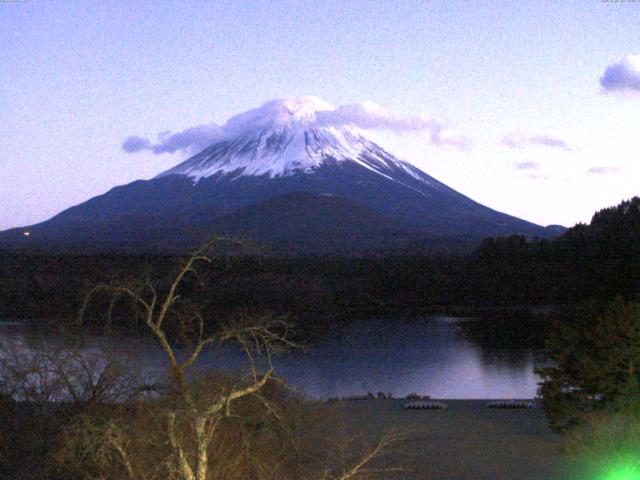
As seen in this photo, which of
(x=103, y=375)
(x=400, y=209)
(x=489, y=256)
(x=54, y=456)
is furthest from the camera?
(x=400, y=209)

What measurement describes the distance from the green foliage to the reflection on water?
4.95 meters

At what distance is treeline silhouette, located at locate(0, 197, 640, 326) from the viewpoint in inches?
1156

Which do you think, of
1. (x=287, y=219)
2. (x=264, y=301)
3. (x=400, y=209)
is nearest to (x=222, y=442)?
(x=264, y=301)

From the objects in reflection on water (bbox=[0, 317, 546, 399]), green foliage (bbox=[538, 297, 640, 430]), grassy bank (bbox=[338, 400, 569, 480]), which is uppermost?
green foliage (bbox=[538, 297, 640, 430])

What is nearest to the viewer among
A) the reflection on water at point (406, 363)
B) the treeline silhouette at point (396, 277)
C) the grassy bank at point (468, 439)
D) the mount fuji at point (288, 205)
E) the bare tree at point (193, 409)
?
the bare tree at point (193, 409)

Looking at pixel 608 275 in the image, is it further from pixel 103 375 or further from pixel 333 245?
pixel 333 245

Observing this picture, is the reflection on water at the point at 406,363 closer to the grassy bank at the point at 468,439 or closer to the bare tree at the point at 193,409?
the grassy bank at the point at 468,439

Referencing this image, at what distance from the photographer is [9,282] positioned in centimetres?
3198

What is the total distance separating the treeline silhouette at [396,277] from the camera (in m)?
29.4

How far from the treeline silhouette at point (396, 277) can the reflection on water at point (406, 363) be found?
4.81m

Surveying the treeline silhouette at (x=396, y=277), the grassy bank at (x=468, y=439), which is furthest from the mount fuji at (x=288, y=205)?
the grassy bank at (x=468, y=439)

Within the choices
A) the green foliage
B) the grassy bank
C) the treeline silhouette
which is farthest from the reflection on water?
the green foliage

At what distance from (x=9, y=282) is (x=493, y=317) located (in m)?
18.1

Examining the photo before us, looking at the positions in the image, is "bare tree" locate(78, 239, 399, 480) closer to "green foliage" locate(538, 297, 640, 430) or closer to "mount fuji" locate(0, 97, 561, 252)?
"green foliage" locate(538, 297, 640, 430)
